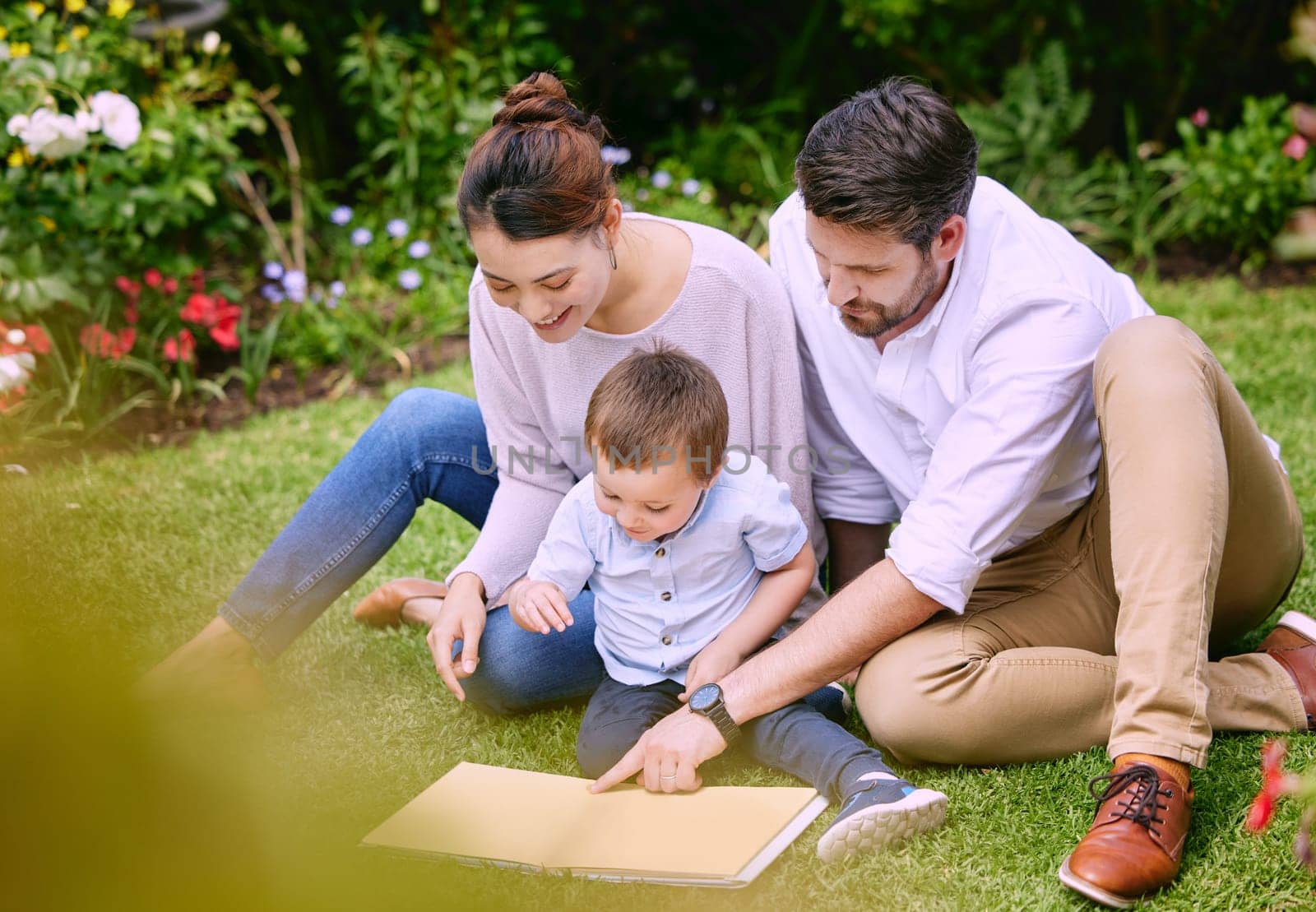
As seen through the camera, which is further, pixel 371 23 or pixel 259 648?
pixel 371 23

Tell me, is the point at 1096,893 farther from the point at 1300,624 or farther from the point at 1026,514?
the point at 1300,624

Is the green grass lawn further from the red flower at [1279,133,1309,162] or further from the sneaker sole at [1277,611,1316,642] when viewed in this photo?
the red flower at [1279,133,1309,162]

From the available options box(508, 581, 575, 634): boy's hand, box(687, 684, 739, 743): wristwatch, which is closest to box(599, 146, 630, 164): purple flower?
box(508, 581, 575, 634): boy's hand

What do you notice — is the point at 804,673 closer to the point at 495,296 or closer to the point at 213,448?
the point at 495,296

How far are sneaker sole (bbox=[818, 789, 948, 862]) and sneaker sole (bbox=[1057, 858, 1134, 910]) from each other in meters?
0.24

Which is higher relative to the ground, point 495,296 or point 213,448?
point 495,296

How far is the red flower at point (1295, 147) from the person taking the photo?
4.93 m

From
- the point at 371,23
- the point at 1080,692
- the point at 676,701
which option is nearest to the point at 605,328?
the point at 676,701

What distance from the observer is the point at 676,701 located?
2355 millimetres

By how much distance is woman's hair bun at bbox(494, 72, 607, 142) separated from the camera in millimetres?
2180

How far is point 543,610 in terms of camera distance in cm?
220

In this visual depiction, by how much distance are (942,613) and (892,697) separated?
230 mm

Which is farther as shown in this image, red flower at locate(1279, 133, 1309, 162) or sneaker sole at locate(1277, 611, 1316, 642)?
red flower at locate(1279, 133, 1309, 162)

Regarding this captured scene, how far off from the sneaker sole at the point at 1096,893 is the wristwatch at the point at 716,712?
0.60 m
